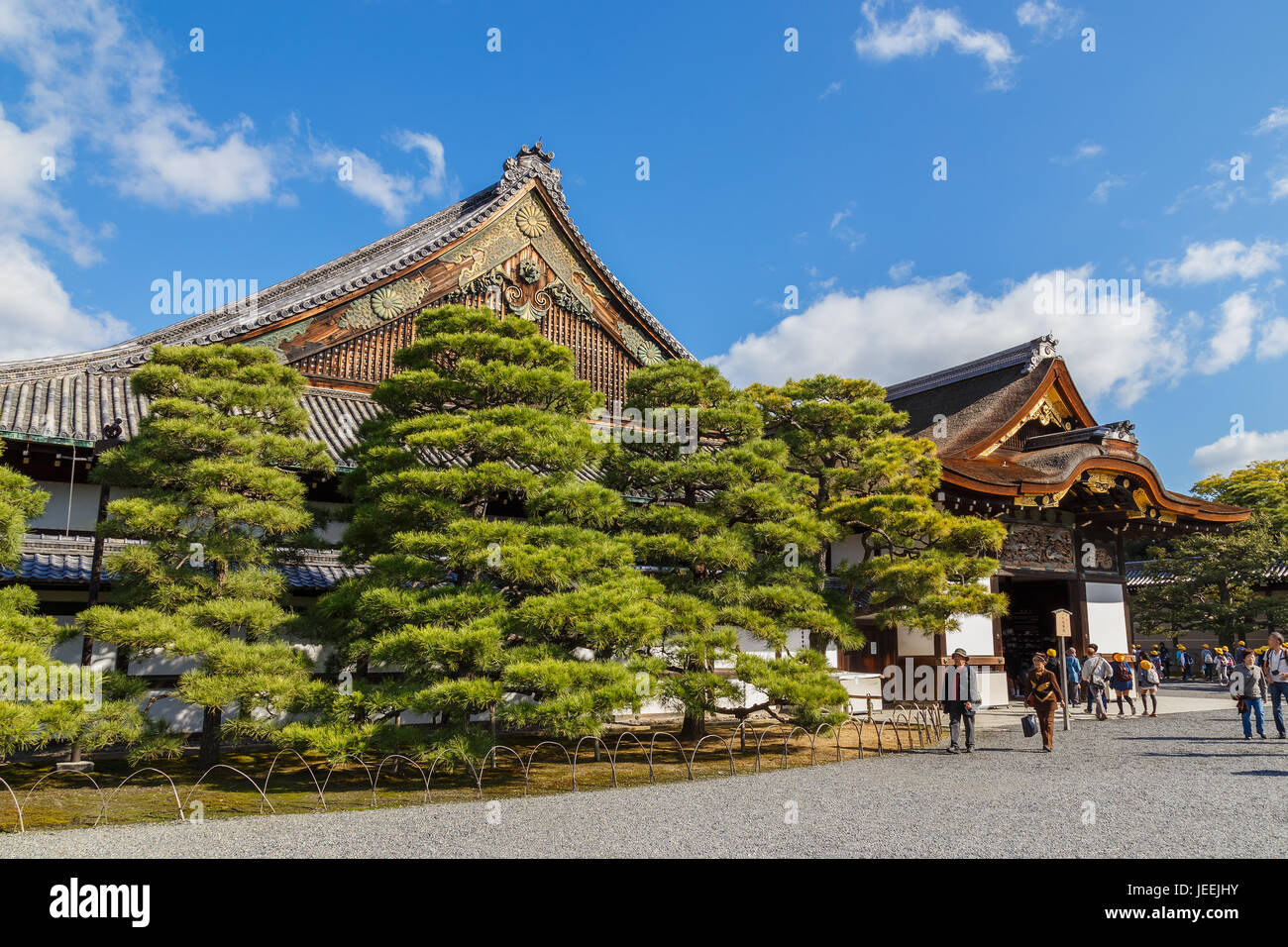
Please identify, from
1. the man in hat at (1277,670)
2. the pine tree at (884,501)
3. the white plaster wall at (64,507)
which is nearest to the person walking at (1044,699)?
the pine tree at (884,501)

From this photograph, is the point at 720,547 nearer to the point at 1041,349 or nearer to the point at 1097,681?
the point at 1097,681

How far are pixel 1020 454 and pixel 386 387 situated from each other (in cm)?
1782

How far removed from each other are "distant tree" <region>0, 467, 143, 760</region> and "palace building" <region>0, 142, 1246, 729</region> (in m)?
1.93

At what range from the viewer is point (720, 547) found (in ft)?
40.3

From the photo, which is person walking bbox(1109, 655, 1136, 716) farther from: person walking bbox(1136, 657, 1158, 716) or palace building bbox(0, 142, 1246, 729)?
palace building bbox(0, 142, 1246, 729)

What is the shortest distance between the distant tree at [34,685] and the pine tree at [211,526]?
50 cm

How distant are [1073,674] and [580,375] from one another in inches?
A: 563

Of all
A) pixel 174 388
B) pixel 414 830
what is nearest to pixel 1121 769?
pixel 414 830

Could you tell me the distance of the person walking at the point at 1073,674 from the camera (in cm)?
1983

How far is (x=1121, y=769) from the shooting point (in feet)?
36.6

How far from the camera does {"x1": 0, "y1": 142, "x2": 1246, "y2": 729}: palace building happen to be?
501 inches

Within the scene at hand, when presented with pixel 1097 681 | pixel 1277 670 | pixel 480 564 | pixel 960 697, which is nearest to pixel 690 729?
pixel 960 697
